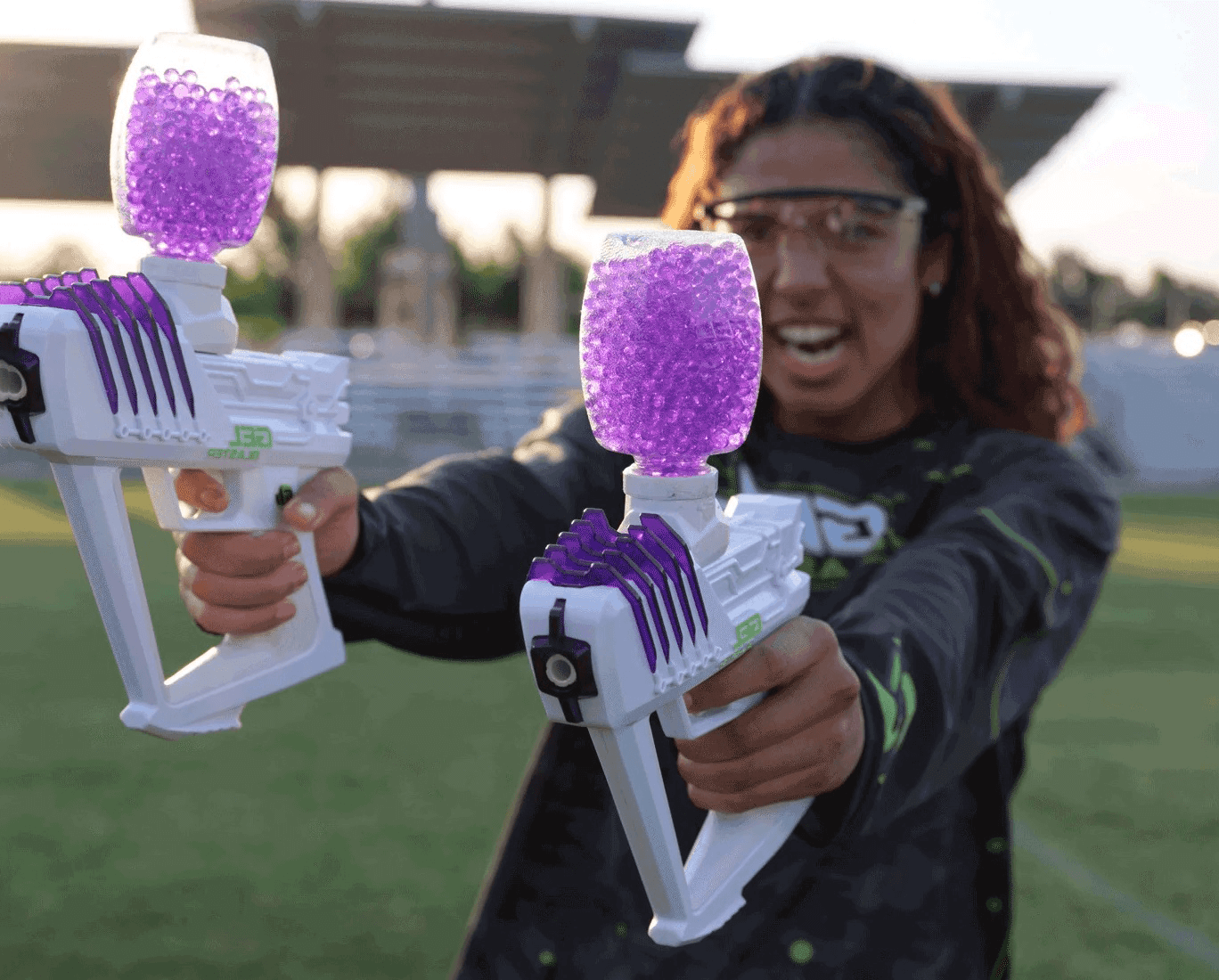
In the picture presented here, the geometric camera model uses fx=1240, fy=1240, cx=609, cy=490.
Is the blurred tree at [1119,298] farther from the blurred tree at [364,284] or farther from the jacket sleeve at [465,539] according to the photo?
the jacket sleeve at [465,539]

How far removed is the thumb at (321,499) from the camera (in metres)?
1.13

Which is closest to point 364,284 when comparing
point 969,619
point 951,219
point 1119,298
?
point 1119,298

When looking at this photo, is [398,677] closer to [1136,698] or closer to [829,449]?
[1136,698]

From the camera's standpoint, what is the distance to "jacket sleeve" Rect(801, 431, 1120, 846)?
1005mm

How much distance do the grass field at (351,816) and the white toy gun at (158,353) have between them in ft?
7.69

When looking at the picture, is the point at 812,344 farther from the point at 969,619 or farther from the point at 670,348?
the point at 670,348

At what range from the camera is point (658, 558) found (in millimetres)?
763

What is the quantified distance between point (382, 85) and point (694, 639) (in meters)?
20.5

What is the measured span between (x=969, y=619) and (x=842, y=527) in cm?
34

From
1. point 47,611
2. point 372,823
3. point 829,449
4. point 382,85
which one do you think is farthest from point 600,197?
point 829,449

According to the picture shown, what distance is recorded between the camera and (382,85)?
19859 millimetres

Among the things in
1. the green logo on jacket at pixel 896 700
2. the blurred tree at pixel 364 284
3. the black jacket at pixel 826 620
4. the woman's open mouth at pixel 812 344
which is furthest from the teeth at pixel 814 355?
the blurred tree at pixel 364 284

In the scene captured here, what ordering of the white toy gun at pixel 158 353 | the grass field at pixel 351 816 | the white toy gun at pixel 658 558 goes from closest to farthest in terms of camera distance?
the white toy gun at pixel 658 558
the white toy gun at pixel 158 353
the grass field at pixel 351 816

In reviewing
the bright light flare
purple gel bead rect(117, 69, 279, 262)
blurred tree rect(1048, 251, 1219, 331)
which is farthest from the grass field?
blurred tree rect(1048, 251, 1219, 331)
